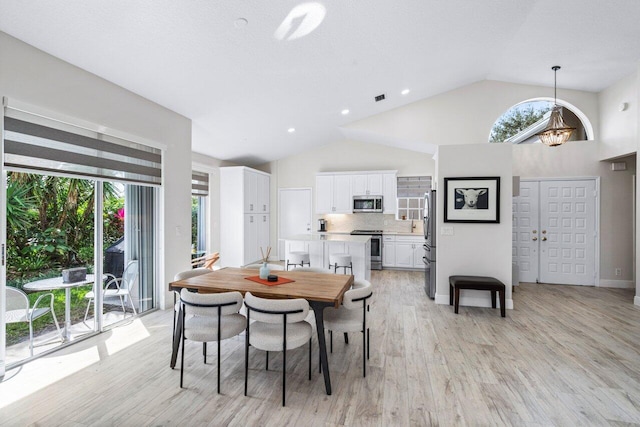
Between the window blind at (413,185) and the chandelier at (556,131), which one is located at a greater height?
the chandelier at (556,131)

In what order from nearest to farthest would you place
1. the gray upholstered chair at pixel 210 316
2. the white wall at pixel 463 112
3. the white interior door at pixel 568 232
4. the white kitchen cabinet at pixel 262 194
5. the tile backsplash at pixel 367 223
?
the gray upholstered chair at pixel 210 316 → the white interior door at pixel 568 232 → the white wall at pixel 463 112 → the tile backsplash at pixel 367 223 → the white kitchen cabinet at pixel 262 194

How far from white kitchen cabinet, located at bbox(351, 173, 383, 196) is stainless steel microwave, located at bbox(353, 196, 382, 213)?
10 cm

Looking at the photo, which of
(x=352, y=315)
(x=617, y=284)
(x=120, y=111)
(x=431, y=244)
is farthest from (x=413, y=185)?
(x=120, y=111)

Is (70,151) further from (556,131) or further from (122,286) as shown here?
(556,131)

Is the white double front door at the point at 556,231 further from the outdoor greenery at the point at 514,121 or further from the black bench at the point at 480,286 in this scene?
the black bench at the point at 480,286

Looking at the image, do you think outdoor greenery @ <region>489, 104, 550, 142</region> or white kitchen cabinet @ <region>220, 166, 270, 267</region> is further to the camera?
white kitchen cabinet @ <region>220, 166, 270, 267</region>

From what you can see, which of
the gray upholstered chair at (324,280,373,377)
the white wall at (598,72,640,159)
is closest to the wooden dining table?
the gray upholstered chair at (324,280,373,377)

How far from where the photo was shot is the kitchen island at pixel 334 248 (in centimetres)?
521

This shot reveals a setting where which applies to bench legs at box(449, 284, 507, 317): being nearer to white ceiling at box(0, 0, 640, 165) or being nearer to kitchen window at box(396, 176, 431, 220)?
kitchen window at box(396, 176, 431, 220)

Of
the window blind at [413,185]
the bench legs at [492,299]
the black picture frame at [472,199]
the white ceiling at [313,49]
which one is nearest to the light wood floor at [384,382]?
the bench legs at [492,299]

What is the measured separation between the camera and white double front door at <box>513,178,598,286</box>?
578cm

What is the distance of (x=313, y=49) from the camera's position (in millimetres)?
3650

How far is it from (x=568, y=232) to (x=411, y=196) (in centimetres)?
310

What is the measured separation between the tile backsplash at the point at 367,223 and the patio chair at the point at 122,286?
4.80 m
